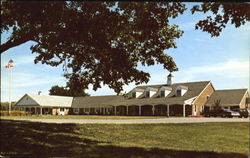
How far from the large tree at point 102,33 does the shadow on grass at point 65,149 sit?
142 inches

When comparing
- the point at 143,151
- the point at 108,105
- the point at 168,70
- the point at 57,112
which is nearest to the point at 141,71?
the point at 168,70

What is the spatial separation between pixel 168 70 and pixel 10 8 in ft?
28.2

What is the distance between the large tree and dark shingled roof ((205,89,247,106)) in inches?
1320

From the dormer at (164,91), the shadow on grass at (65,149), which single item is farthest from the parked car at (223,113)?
the shadow on grass at (65,149)

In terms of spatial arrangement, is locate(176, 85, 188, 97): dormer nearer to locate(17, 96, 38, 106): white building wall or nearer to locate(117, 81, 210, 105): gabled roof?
locate(117, 81, 210, 105): gabled roof

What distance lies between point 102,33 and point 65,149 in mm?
4864

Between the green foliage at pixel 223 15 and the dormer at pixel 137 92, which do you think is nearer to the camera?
the green foliage at pixel 223 15

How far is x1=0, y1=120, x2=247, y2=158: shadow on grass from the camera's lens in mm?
10672

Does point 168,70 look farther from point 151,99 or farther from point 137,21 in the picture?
point 151,99

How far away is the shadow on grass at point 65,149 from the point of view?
10.7m

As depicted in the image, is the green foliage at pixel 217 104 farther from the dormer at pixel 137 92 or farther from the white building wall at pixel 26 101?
the white building wall at pixel 26 101

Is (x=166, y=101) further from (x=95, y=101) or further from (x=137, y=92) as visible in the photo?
(x=95, y=101)

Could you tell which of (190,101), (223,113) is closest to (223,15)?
(223,113)

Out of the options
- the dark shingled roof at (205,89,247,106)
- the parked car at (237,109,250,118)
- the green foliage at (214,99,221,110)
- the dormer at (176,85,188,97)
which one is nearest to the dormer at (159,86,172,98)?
the dormer at (176,85,188,97)
